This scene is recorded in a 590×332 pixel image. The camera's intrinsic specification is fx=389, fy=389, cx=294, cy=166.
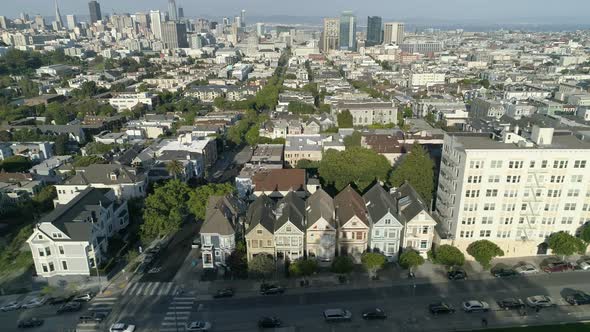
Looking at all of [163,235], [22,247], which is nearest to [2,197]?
[22,247]

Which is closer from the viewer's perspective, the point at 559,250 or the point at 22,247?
the point at 559,250

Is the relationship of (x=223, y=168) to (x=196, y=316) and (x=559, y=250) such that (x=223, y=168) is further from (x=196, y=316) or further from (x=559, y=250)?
(x=559, y=250)

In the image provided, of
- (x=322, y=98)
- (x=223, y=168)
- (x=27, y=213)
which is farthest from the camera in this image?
(x=322, y=98)

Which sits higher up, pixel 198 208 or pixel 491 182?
pixel 491 182

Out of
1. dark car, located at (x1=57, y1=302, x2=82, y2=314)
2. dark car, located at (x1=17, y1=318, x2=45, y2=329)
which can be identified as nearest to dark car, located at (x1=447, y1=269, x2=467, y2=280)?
dark car, located at (x1=57, y1=302, x2=82, y2=314)

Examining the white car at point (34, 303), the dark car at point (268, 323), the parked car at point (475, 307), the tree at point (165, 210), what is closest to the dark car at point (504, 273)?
the parked car at point (475, 307)

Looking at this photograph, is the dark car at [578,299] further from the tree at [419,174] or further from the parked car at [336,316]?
the parked car at [336,316]
